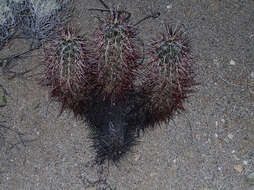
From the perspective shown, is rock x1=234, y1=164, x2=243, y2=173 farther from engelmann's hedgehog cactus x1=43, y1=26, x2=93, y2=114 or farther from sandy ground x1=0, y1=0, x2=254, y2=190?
engelmann's hedgehog cactus x1=43, y1=26, x2=93, y2=114

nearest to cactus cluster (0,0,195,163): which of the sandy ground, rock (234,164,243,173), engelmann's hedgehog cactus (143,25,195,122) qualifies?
engelmann's hedgehog cactus (143,25,195,122)

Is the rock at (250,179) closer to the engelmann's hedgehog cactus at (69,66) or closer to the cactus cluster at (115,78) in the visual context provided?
the cactus cluster at (115,78)

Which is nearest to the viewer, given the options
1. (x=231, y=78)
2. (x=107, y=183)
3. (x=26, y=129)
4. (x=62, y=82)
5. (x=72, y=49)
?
(x=72, y=49)

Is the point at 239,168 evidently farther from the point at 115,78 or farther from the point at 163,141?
the point at 115,78

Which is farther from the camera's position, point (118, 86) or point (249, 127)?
point (249, 127)

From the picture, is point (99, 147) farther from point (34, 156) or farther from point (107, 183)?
point (34, 156)

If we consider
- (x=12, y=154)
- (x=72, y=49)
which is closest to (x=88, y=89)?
(x=72, y=49)
